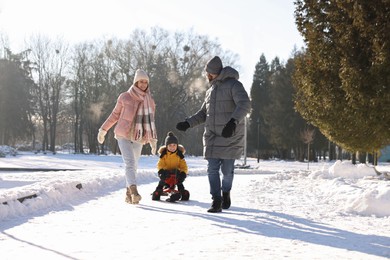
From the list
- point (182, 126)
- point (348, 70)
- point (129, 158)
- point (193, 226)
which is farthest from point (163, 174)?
point (348, 70)

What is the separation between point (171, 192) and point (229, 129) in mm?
2743

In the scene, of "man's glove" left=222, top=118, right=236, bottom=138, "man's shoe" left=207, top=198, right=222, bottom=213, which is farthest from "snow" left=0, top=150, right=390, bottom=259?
"man's glove" left=222, top=118, right=236, bottom=138

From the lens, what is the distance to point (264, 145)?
209ft

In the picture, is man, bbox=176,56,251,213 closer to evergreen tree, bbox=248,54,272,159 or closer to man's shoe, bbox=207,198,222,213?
man's shoe, bbox=207,198,222,213

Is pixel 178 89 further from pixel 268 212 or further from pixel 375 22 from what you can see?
pixel 268 212

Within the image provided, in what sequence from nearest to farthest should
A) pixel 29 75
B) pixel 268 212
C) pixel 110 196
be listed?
1. pixel 268 212
2. pixel 110 196
3. pixel 29 75

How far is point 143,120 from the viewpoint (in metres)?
7.72

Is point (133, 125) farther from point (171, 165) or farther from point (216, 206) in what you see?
point (216, 206)

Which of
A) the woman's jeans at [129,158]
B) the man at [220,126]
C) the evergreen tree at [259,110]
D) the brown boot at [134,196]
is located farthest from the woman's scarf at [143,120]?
the evergreen tree at [259,110]

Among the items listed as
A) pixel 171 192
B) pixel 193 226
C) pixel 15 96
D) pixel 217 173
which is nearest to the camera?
pixel 193 226

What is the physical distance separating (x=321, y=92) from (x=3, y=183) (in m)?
9.15

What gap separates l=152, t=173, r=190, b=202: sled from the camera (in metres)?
7.96

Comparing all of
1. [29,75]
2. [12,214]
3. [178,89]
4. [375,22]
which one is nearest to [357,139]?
[375,22]

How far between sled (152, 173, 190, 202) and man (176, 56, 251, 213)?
4.23ft
